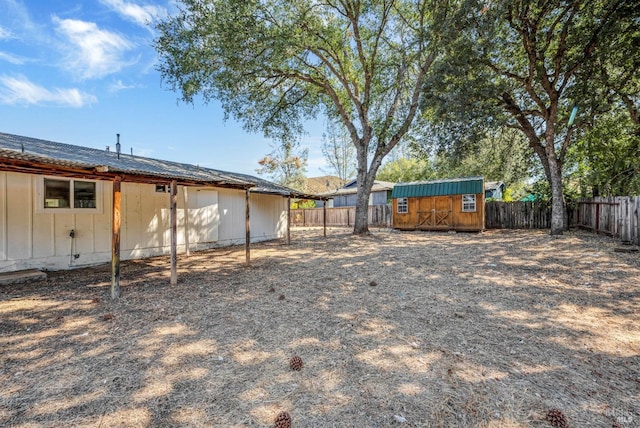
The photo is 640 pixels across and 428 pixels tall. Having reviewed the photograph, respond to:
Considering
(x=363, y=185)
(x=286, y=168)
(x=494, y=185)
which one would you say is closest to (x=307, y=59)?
(x=363, y=185)

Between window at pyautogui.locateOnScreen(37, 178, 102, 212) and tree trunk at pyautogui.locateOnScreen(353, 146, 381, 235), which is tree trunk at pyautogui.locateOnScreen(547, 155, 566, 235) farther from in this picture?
window at pyautogui.locateOnScreen(37, 178, 102, 212)

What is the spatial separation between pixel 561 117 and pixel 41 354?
653 inches

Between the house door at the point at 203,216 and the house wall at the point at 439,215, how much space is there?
34.1 ft

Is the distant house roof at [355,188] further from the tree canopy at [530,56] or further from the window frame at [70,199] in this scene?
the window frame at [70,199]

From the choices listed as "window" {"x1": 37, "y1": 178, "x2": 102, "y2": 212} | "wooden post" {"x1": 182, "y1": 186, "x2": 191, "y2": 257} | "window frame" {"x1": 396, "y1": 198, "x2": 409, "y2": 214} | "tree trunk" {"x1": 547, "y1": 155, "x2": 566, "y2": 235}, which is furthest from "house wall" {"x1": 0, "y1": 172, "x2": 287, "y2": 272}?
"tree trunk" {"x1": 547, "y1": 155, "x2": 566, "y2": 235}

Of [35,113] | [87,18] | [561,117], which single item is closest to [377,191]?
[561,117]

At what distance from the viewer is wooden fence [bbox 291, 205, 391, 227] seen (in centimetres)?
2061

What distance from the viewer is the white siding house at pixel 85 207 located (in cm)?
494

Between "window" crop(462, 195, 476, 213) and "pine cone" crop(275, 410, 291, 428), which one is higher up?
"window" crop(462, 195, 476, 213)

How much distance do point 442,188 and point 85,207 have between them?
573 inches

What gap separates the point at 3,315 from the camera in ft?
12.7

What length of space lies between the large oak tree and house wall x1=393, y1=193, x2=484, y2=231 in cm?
435

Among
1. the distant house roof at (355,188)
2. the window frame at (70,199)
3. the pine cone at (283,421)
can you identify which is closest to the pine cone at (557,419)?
the pine cone at (283,421)

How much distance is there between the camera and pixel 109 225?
24.5 ft
